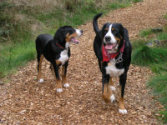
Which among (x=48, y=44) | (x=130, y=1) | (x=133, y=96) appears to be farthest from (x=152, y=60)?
(x=130, y=1)

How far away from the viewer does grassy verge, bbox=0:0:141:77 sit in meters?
6.44

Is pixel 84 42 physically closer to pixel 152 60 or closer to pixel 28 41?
pixel 28 41

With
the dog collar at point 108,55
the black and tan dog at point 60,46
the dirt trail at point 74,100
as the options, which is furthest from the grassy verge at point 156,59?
the black and tan dog at point 60,46

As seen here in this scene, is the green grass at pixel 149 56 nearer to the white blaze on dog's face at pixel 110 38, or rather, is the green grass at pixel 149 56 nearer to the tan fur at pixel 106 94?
the tan fur at pixel 106 94

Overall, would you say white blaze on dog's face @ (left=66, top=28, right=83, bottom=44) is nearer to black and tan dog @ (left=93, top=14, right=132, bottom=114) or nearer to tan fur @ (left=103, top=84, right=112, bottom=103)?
black and tan dog @ (left=93, top=14, right=132, bottom=114)

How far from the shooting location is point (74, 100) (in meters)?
4.13

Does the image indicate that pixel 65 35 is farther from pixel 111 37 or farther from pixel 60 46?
pixel 111 37

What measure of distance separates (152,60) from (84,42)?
271 centimetres

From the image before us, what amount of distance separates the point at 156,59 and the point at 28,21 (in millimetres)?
4878

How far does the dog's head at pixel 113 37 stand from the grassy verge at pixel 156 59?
1.30 m

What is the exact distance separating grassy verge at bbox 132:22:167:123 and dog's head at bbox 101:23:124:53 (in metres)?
1.30

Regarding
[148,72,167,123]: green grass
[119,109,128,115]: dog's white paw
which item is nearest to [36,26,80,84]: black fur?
[119,109,128,115]: dog's white paw

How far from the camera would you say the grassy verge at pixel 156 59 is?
159 inches

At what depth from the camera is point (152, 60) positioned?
5129 mm
